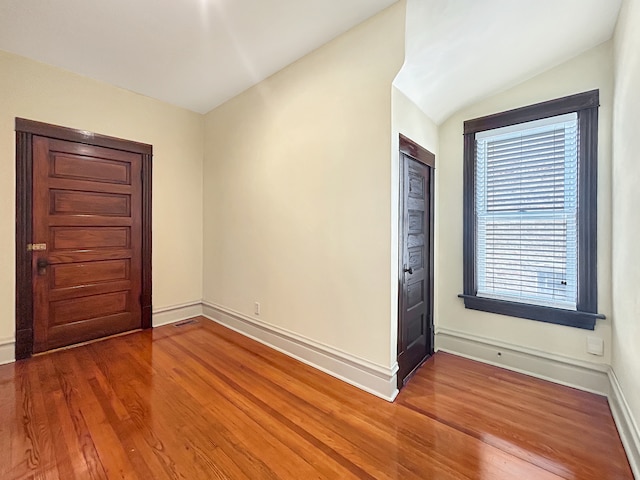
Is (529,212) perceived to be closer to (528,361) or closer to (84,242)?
(528,361)

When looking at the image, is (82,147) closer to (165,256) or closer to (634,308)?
(165,256)

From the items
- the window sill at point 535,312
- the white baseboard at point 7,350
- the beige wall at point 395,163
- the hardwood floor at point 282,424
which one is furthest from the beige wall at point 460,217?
the white baseboard at point 7,350

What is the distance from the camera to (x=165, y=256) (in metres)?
3.63

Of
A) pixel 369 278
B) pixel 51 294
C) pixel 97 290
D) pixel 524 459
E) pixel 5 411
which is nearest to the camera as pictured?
pixel 524 459

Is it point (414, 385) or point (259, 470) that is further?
point (414, 385)

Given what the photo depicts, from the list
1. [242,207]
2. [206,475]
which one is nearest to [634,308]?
[206,475]

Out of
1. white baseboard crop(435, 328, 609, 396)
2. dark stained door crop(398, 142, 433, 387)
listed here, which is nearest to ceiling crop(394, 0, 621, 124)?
dark stained door crop(398, 142, 433, 387)

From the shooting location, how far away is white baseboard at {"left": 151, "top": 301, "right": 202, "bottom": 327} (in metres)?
3.54

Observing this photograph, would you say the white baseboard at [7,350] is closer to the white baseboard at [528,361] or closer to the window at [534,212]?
the white baseboard at [528,361]

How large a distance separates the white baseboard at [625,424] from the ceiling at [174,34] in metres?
2.96

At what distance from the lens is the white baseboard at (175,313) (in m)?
3.54

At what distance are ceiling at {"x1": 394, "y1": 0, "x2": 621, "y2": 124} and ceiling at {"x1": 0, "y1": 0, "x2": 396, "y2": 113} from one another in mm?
407

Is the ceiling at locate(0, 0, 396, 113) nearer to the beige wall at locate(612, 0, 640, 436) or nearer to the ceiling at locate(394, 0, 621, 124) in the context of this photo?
the ceiling at locate(394, 0, 621, 124)

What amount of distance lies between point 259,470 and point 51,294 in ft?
9.18
